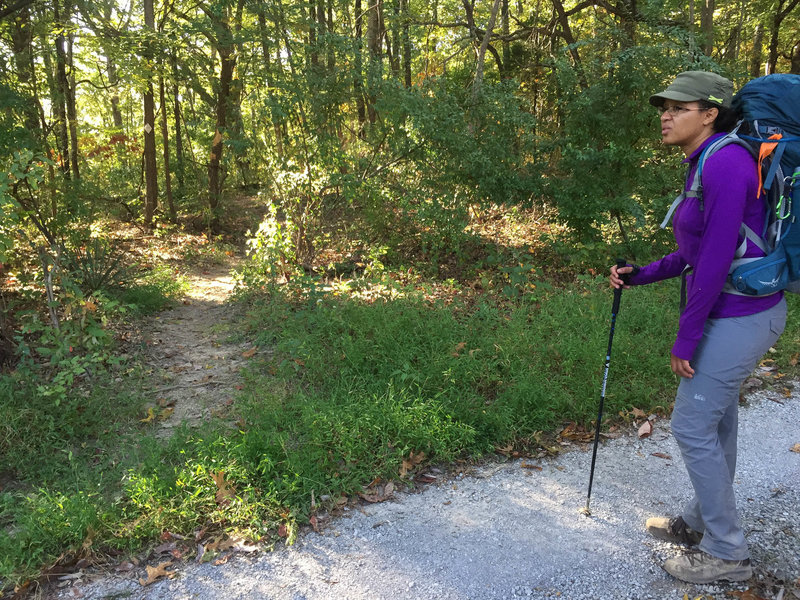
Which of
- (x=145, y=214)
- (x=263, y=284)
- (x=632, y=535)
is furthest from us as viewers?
(x=145, y=214)

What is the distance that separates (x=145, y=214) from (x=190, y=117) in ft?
22.7

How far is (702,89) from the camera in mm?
2400

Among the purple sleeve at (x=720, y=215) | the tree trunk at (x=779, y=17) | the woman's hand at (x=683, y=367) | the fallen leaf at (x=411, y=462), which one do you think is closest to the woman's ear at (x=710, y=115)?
the purple sleeve at (x=720, y=215)

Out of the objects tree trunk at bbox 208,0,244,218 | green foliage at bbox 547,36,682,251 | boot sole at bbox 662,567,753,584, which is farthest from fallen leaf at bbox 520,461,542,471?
tree trunk at bbox 208,0,244,218

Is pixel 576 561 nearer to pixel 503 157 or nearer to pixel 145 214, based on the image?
pixel 503 157

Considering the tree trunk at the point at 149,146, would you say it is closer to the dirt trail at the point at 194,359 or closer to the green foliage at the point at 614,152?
the dirt trail at the point at 194,359

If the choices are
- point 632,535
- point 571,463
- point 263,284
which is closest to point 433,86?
point 263,284

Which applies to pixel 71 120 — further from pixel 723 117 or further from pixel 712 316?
pixel 712 316

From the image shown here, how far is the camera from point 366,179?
850 centimetres

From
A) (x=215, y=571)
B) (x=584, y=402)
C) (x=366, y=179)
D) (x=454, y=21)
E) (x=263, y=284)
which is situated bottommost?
(x=215, y=571)

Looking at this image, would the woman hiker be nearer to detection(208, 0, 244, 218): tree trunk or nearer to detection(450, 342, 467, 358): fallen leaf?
detection(450, 342, 467, 358): fallen leaf

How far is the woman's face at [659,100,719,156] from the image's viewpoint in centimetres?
246

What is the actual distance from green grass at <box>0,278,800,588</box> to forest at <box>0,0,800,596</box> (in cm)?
2

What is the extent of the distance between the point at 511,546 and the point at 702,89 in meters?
2.59
